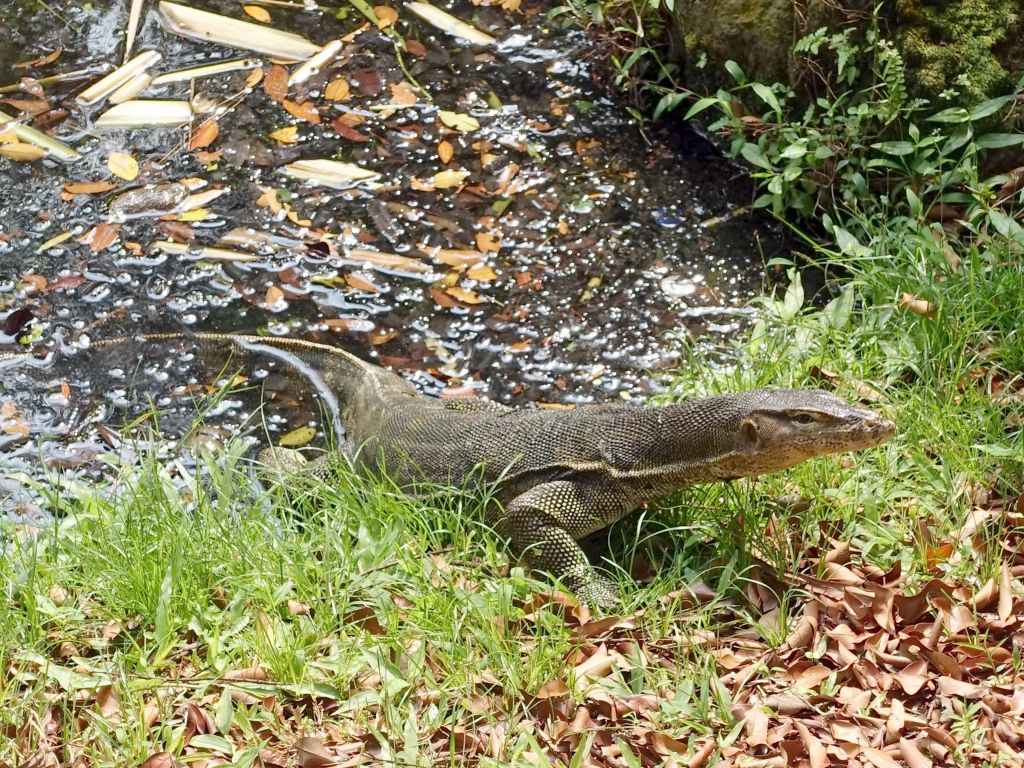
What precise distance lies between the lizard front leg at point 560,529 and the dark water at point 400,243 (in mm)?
1404

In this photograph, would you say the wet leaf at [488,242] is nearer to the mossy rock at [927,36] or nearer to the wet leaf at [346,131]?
the wet leaf at [346,131]

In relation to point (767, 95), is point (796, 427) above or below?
below

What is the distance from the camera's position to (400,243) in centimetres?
691

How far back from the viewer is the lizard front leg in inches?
182

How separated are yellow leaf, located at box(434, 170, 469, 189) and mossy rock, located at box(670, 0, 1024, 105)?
1887 mm

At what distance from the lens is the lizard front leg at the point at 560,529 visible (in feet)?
15.1

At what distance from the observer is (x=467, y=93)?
7836 mm

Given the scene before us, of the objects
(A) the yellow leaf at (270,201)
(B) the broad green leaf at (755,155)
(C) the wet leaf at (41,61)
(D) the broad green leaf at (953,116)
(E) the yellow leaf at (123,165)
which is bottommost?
(A) the yellow leaf at (270,201)

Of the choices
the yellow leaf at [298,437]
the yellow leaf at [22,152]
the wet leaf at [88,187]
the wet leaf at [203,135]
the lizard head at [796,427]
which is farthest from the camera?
the wet leaf at [203,135]

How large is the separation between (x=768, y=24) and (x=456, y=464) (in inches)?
141

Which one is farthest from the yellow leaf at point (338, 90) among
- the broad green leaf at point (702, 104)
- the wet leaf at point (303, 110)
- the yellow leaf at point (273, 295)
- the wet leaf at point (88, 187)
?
the broad green leaf at point (702, 104)

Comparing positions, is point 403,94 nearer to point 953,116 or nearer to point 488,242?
point 488,242

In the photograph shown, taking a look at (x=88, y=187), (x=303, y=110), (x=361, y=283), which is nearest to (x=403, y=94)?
(x=303, y=110)

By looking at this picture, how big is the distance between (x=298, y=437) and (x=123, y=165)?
252cm
